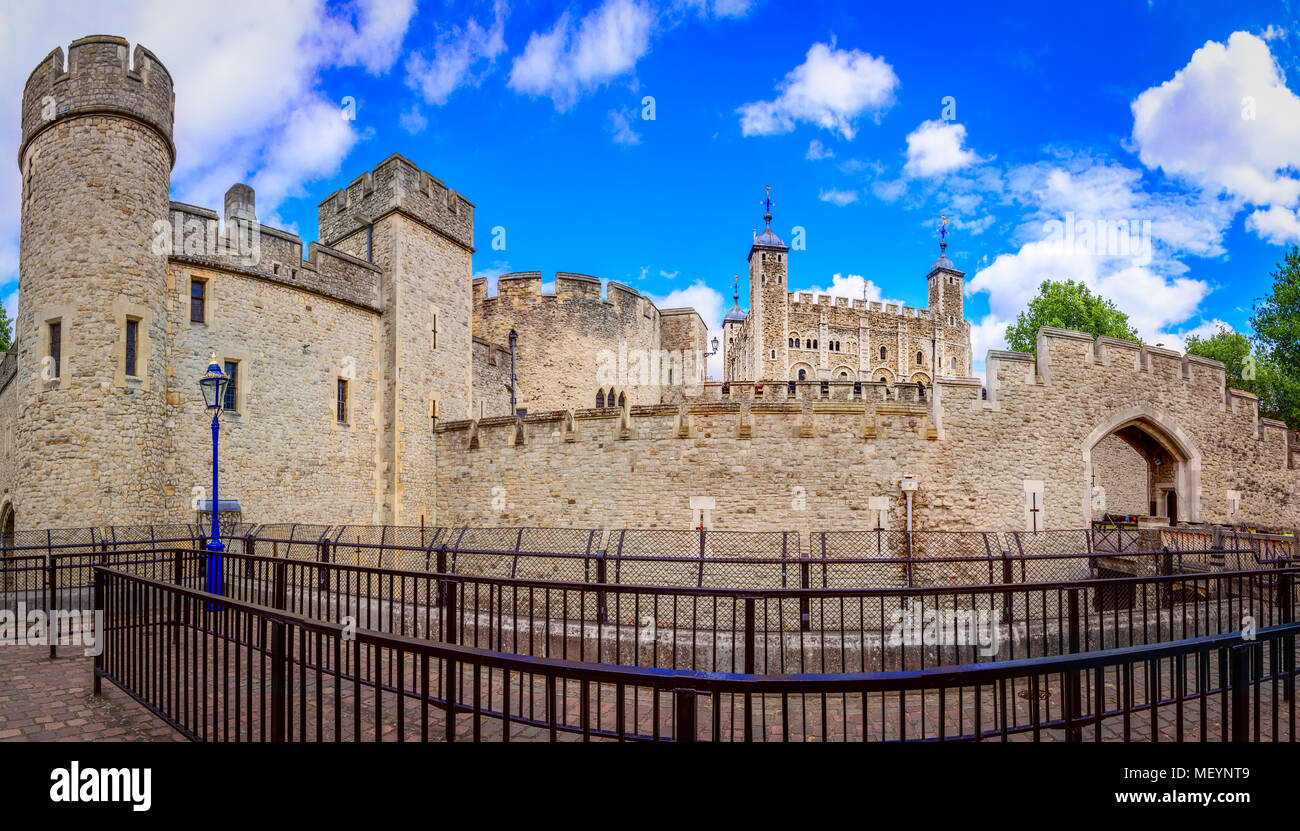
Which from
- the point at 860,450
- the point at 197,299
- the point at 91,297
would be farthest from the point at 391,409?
the point at 860,450

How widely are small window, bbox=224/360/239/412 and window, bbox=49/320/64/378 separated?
3.24m

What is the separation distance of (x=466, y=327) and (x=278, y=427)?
287 inches

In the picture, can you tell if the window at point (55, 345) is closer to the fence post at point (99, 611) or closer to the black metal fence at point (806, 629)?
the black metal fence at point (806, 629)

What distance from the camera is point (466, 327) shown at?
71.9 ft

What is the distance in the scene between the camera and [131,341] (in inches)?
544

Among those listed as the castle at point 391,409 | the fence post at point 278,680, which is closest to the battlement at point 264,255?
the castle at point 391,409

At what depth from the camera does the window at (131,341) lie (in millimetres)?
13695

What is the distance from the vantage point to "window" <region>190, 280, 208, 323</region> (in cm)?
1542

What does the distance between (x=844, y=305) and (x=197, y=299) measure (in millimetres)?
49921

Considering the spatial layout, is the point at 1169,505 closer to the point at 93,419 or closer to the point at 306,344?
the point at 306,344

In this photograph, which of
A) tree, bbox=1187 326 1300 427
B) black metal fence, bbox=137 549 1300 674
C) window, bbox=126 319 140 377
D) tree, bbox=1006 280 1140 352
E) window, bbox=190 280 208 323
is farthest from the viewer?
tree, bbox=1006 280 1140 352

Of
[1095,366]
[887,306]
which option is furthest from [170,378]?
[887,306]

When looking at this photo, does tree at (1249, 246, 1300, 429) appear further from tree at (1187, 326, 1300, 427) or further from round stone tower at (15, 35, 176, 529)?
round stone tower at (15, 35, 176, 529)

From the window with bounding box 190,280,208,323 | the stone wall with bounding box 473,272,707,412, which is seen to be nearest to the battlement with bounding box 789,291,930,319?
the stone wall with bounding box 473,272,707,412
